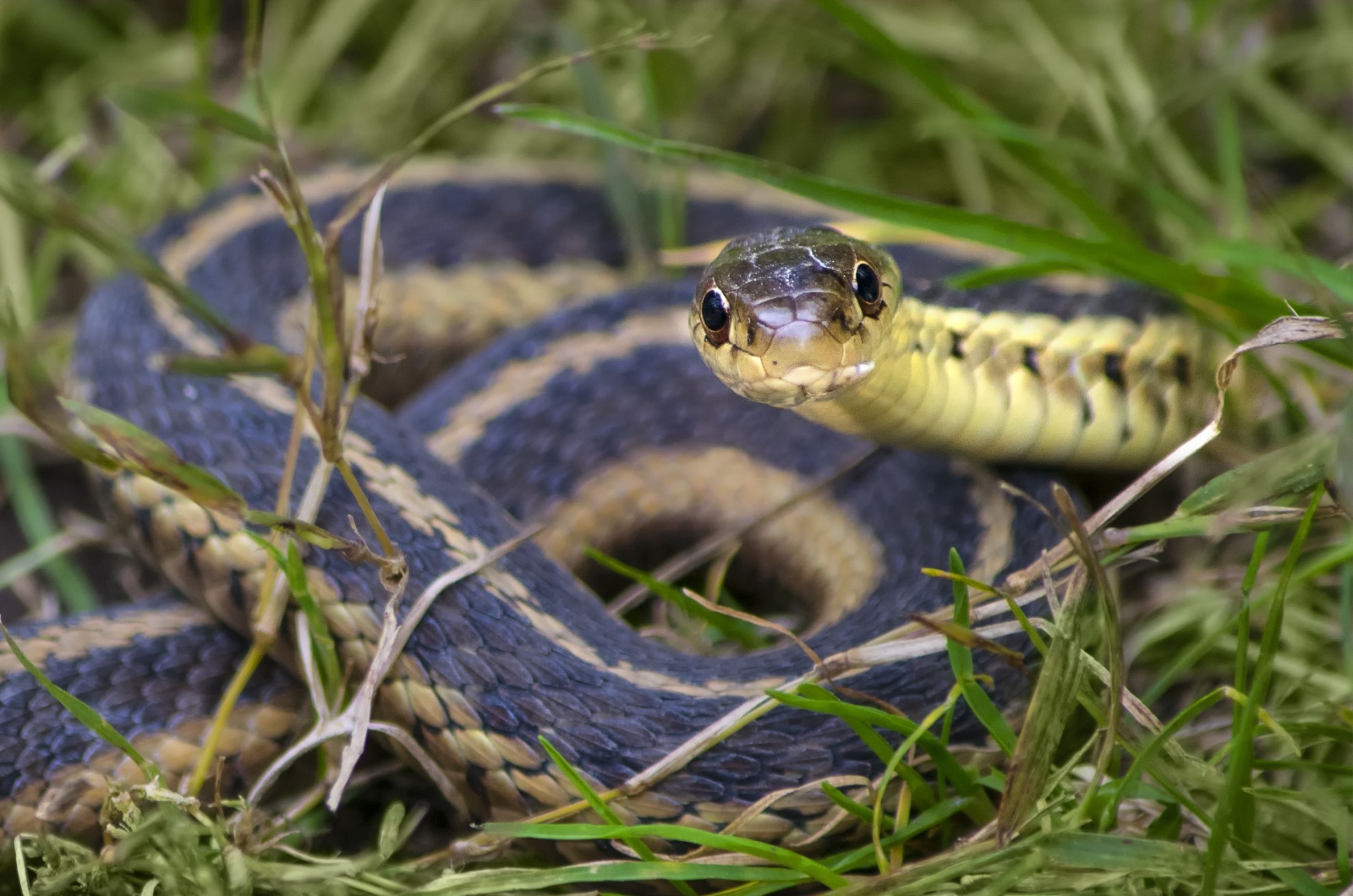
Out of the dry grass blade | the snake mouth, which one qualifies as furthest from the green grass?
the snake mouth

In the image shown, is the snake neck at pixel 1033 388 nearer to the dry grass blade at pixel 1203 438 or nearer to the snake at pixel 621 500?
the snake at pixel 621 500

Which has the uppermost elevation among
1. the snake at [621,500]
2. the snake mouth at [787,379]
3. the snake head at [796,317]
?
the snake head at [796,317]

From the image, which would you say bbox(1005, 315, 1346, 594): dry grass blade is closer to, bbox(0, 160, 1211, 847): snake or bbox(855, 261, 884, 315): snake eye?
bbox(0, 160, 1211, 847): snake

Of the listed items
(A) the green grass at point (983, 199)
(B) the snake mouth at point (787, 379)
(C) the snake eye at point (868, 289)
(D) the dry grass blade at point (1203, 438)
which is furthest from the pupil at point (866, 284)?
(D) the dry grass blade at point (1203, 438)

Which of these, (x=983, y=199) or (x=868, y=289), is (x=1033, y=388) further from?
(x=983, y=199)

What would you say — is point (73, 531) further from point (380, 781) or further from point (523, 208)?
point (523, 208)

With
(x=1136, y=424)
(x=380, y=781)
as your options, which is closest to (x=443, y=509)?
(x=380, y=781)

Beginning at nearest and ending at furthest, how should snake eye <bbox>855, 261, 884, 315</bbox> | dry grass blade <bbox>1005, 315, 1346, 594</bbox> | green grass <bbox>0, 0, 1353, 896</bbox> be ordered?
green grass <bbox>0, 0, 1353, 896</bbox>
dry grass blade <bbox>1005, 315, 1346, 594</bbox>
snake eye <bbox>855, 261, 884, 315</bbox>

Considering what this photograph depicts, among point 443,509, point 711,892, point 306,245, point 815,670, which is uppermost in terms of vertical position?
point 306,245
